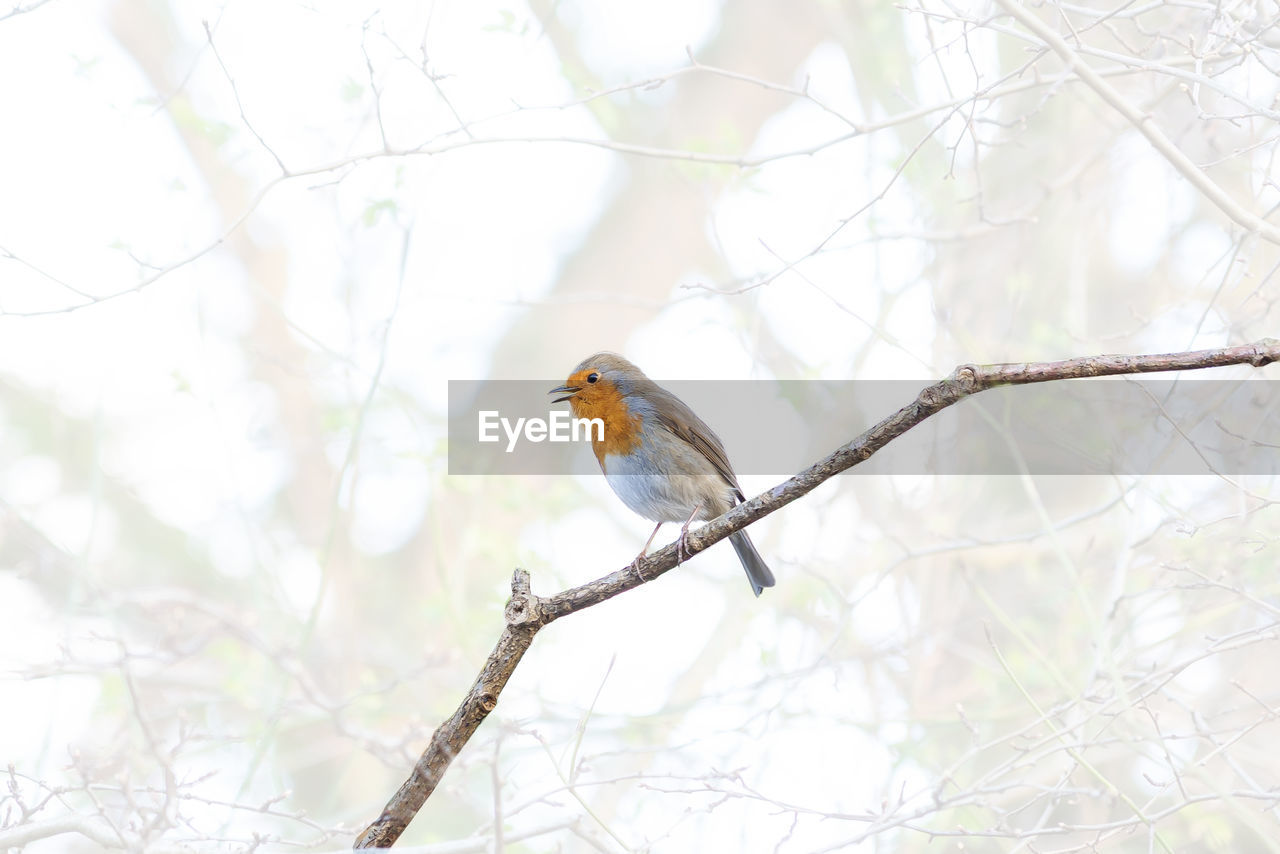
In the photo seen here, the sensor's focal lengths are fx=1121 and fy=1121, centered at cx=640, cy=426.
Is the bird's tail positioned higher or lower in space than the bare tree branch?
lower

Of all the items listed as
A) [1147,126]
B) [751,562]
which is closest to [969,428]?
[751,562]

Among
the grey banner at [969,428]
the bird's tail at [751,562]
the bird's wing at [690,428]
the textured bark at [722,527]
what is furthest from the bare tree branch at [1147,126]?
the bird's tail at [751,562]

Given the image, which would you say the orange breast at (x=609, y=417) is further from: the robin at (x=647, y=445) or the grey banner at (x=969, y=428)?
the grey banner at (x=969, y=428)

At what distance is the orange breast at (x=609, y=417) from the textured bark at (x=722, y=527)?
1.23 m

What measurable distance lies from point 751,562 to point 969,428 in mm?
1358

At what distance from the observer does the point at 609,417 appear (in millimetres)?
3459

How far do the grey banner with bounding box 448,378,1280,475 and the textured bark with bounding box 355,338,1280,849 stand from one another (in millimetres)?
473

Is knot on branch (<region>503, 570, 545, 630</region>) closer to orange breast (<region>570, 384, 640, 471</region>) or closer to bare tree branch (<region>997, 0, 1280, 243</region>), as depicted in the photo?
orange breast (<region>570, 384, 640, 471</region>)

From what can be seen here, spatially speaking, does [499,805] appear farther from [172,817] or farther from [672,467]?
[672,467]

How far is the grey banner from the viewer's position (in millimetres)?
3270

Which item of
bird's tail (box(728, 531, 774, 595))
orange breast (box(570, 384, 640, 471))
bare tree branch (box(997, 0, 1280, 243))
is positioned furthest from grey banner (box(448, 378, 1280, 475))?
orange breast (box(570, 384, 640, 471))

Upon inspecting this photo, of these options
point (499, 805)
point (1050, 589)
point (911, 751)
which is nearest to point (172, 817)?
point (499, 805)

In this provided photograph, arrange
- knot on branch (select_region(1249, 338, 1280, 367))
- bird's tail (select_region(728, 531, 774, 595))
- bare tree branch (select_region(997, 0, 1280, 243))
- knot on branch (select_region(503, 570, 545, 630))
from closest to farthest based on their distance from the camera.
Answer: knot on branch (select_region(1249, 338, 1280, 367)) < knot on branch (select_region(503, 570, 545, 630)) < bare tree branch (select_region(997, 0, 1280, 243)) < bird's tail (select_region(728, 531, 774, 595))

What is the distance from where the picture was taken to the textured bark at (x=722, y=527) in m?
1.60
